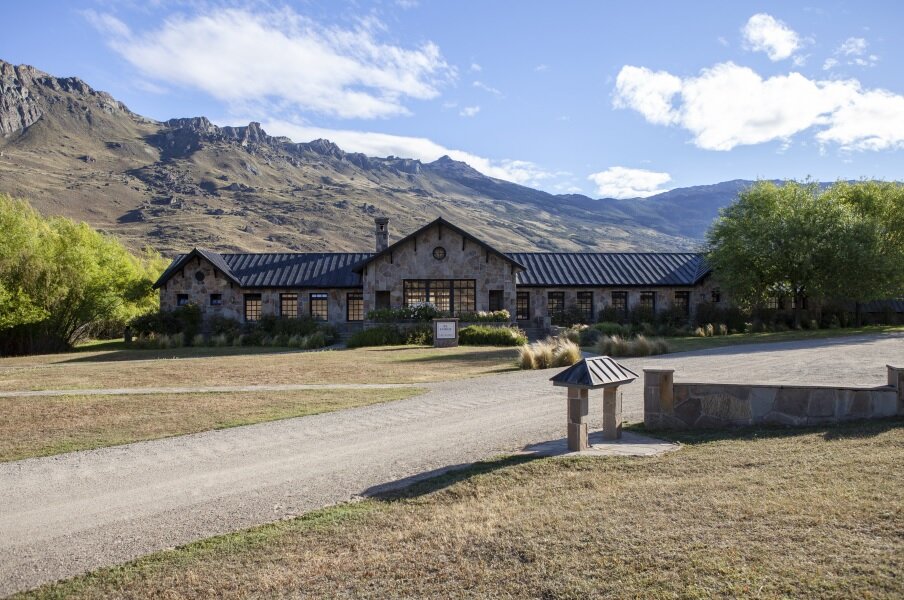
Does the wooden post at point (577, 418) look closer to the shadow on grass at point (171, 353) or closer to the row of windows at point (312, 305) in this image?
the shadow on grass at point (171, 353)

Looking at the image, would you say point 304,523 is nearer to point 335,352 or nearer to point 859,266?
point 335,352

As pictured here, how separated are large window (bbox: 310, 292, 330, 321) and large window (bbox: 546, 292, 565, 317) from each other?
13252 mm

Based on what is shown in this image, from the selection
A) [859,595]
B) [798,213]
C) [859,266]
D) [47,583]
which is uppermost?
[798,213]

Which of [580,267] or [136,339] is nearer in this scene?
[136,339]

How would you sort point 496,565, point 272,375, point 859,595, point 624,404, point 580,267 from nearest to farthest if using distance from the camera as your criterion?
point 859,595 < point 496,565 < point 624,404 < point 272,375 < point 580,267

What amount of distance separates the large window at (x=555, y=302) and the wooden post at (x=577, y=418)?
28501 mm

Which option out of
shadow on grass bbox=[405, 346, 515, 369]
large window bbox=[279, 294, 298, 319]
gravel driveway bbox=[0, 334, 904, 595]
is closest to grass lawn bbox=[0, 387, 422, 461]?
gravel driveway bbox=[0, 334, 904, 595]

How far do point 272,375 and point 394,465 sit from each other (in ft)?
35.7

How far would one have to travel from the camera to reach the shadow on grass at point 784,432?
8727 mm

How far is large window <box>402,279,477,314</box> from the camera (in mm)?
35000

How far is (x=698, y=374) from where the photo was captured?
1516cm

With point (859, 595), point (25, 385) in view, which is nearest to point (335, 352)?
point (25, 385)

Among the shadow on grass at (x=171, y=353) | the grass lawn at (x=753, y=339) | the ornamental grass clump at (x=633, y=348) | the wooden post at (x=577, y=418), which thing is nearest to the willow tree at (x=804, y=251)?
the grass lawn at (x=753, y=339)

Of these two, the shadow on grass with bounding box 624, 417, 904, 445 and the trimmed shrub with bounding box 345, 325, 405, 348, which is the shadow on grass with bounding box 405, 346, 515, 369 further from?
the shadow on grass with bounding box 624, 417, 904, 445
